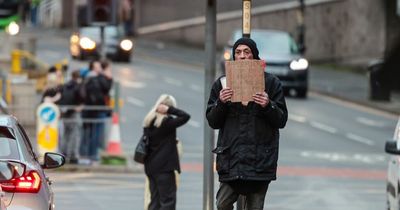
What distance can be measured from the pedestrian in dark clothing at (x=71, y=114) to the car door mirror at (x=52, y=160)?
12223 millimetres

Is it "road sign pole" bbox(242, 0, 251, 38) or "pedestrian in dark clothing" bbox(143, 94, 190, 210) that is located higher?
"road sign pole" bbox(242, 0, 251, 38)

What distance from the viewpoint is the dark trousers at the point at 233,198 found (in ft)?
29.7

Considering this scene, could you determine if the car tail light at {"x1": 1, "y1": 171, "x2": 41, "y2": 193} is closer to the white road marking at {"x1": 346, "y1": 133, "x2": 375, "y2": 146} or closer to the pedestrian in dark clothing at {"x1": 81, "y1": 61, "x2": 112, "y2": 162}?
the pedestrian in dark clothing at {"x1": 81, "y1": 61, "x2": 112, "y2": 162}

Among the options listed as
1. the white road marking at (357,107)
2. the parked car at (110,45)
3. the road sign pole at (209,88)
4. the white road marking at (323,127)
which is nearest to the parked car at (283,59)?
the white road marking at (357,107)

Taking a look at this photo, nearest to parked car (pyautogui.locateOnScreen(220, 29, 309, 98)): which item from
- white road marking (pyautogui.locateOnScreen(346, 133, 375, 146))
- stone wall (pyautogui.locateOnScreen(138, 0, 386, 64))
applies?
white road marking (pyautogui.locateOnScreen(346, 133, 375, 146))

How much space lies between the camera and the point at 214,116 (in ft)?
29.1

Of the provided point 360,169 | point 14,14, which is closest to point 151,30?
point 14,14

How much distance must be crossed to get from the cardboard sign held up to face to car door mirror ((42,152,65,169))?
6.80ft

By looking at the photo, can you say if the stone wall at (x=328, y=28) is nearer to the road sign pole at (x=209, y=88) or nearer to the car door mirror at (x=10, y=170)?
the road sign pole at (x=209, y=88)

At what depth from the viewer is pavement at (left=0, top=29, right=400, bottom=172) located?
1426 inches

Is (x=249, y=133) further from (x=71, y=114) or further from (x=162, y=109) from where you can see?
(x=71, y=114)

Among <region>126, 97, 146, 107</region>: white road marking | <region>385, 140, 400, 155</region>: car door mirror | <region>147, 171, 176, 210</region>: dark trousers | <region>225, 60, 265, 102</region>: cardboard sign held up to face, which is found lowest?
<region>126, 97, 146, 107</region>: white road marking

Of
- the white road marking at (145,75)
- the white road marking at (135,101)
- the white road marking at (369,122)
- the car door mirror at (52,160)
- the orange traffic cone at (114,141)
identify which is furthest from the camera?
the white road marking at (145,75)

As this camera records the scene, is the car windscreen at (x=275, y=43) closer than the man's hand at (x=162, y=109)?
No
